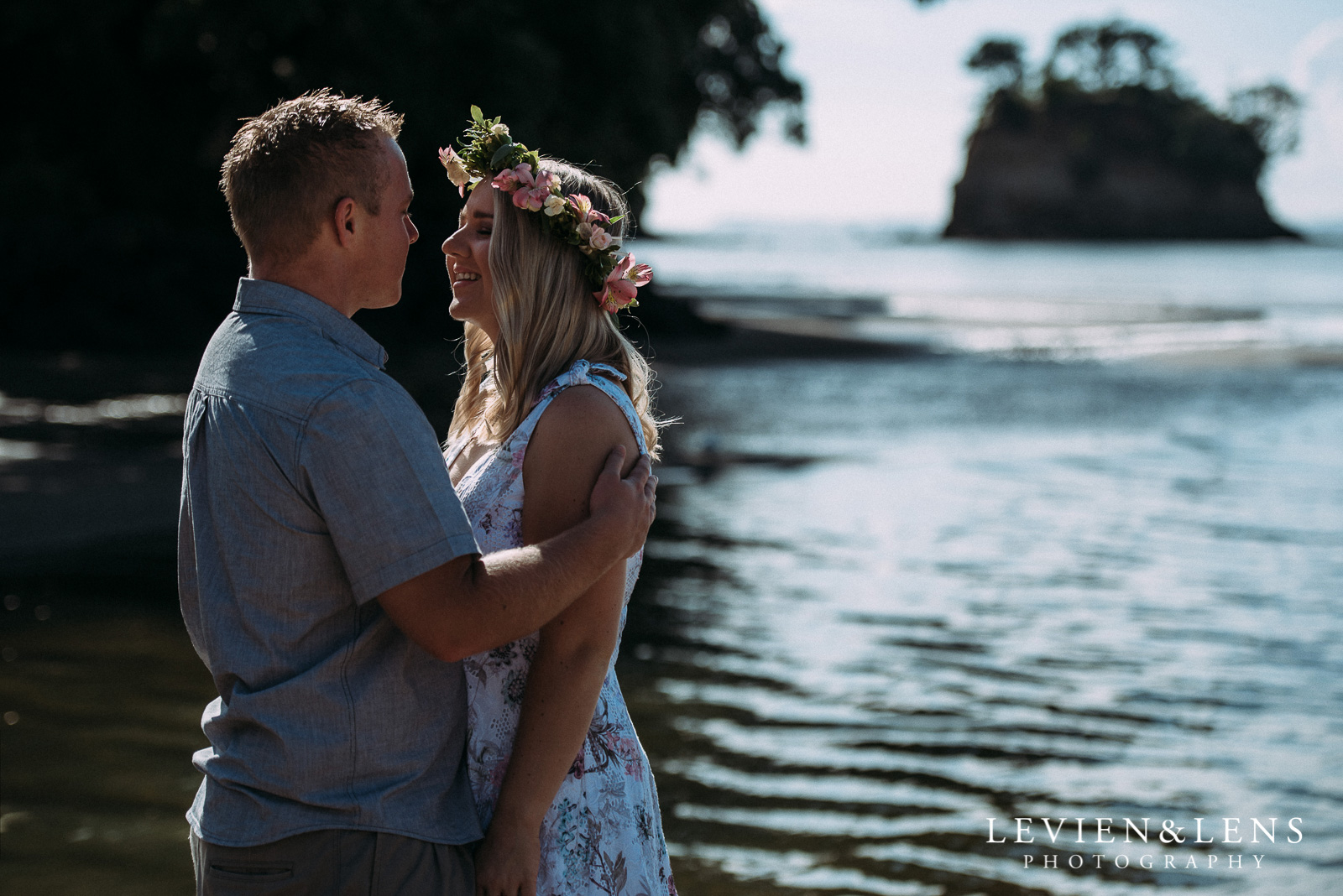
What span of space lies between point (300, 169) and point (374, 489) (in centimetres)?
48

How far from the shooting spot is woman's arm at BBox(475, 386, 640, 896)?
2074 millimetres

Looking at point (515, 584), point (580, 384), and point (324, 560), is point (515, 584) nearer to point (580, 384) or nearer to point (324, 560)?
point (324, 560)

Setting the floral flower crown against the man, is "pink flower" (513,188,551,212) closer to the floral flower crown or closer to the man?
the floral flower crown

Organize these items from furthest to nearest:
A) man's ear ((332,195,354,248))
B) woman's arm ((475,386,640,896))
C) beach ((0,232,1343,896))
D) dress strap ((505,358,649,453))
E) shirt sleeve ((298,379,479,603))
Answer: beach ((0,232,1343,896)) → dress strap ((505,358,649,453)) → woman's arm ((475,386,640,896)) → man's ear ((332,195,354,248)) → shirt sleeve ((298,379,479,603))

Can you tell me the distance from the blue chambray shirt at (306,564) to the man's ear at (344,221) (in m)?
0.10

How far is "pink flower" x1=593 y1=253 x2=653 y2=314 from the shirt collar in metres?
0.49

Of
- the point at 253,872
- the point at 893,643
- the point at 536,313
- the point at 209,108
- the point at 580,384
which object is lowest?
the point at 893,643

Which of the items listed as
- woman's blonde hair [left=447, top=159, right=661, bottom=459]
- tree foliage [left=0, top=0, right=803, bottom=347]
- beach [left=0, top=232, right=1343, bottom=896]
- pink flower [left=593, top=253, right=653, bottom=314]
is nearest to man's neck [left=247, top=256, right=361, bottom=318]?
woman's blonde hair [left=447, top=159, right=661, bottom=459]

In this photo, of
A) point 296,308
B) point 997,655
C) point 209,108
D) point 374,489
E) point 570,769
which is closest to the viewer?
point 374,489

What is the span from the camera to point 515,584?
190 cm

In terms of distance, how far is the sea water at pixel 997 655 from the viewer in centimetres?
464

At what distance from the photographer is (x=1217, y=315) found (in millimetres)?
32469

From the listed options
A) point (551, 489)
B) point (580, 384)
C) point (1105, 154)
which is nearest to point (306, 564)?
point (551, 489)

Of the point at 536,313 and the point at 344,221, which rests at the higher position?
A: the point at 344,221
